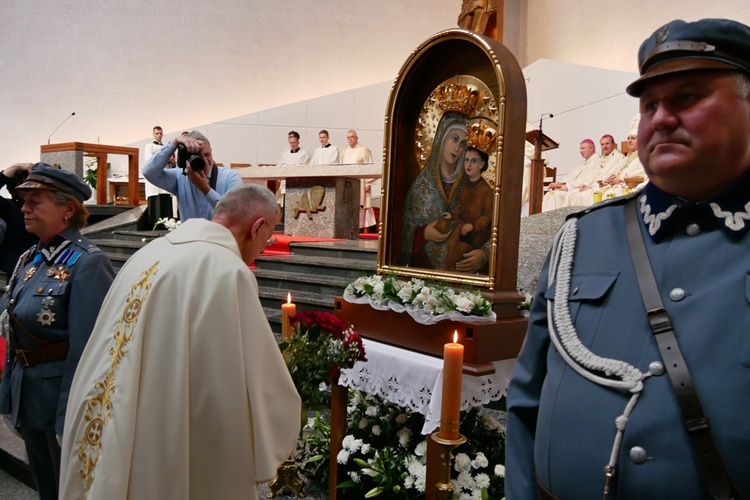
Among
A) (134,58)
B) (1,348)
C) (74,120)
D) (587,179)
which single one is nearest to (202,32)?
(134,58)

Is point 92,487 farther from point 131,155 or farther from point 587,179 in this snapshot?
point 131,155

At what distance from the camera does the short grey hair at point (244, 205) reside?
6.60 feet

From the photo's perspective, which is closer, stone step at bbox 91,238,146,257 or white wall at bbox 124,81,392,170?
stone step at bbox 91,238,146,257

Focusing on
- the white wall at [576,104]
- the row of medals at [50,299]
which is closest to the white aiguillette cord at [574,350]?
the row of medals at [50,299]

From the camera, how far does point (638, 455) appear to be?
1.08 meters

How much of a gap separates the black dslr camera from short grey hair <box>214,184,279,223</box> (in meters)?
1.36

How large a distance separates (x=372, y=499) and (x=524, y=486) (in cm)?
177

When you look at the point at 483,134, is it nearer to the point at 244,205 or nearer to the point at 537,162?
the point at 244,205

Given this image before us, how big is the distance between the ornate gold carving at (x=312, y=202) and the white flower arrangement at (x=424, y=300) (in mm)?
4952

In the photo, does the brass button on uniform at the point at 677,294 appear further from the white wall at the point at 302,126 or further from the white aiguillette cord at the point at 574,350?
the white wall at the point at 302,126

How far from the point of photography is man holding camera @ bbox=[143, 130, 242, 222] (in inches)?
131

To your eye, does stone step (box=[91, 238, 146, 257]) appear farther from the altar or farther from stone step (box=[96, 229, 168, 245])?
the altar

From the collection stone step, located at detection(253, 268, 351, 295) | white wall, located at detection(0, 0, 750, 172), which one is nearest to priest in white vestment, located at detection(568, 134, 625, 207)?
white wall, located at detection(0, 0, 750, 172)

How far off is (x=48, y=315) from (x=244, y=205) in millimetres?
1195
